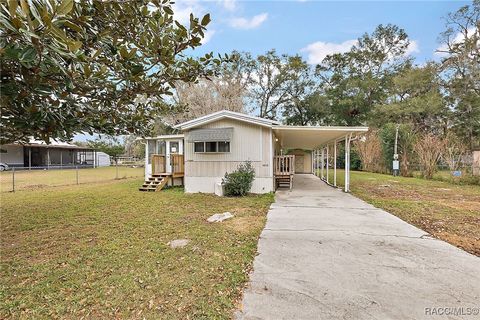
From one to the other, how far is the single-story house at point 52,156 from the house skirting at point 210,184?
1936cm

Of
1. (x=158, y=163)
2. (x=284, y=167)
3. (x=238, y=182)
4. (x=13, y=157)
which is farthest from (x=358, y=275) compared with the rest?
(x=13, y=157)

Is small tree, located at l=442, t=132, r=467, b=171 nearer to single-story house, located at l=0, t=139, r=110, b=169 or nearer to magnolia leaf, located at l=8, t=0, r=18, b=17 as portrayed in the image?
magnolia leaf, located at l=8, t=0, r=18, b=17

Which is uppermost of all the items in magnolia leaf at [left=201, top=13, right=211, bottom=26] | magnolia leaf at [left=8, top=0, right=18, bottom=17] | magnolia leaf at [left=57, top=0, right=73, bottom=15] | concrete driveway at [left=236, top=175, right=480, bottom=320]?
magnolia leaf at [left=201, top=13, right=211, bottom=26]

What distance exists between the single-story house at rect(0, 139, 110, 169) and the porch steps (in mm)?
16991

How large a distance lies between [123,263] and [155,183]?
8.39 m

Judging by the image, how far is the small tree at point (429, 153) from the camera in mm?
14836

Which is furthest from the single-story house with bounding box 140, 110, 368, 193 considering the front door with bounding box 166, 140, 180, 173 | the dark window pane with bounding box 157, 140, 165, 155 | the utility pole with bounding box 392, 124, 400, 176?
the utility pole with bounding box 392, 124, 400, 176

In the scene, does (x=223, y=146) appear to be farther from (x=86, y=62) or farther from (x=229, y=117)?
(x=86, y=62)

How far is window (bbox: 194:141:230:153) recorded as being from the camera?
33.5 ft

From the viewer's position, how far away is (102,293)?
2777mm

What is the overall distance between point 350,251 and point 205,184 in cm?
726

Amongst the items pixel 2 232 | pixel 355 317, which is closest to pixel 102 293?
pixel 355 317

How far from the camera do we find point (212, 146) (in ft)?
33.9

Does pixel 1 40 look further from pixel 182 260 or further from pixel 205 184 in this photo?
pixel 205 184
